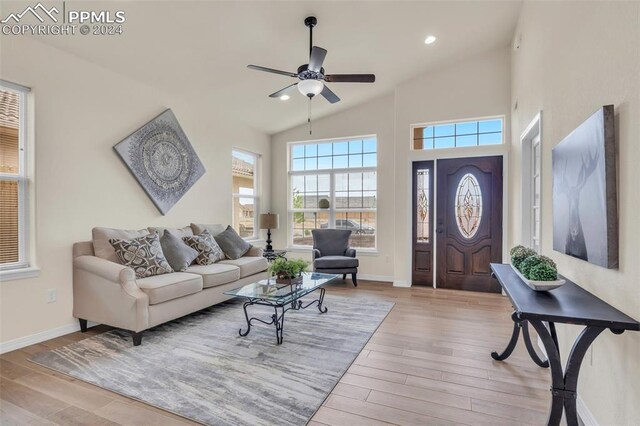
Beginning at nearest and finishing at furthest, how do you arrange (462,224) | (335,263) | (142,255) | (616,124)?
(616,124)
(142,255)
(462,224)
(335,263)

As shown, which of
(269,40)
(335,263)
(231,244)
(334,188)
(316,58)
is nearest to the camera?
(316,58)

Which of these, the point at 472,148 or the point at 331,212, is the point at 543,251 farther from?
the point at 331,212

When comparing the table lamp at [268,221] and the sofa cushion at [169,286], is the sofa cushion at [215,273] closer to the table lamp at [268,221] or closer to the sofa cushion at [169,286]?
the sofa cushion at [169,286]

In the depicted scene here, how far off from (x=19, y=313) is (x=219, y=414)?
2.38 meters

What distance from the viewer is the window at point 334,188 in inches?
240

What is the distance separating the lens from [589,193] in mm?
1819

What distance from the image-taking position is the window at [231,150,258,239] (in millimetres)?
5980

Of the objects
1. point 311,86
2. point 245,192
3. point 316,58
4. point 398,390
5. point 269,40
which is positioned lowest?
point 398,390

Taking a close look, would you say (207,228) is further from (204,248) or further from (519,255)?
(519,255)

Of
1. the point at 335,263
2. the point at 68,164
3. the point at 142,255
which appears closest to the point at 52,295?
the point at 142,255

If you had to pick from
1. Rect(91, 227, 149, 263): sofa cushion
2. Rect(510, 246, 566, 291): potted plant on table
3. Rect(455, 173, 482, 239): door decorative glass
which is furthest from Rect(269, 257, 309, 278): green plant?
Rect(455, 173, 482, 239): door decorative glass

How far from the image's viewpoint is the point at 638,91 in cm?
142

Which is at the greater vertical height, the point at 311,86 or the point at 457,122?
the point at 457,122

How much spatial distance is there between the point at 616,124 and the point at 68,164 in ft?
14.6
